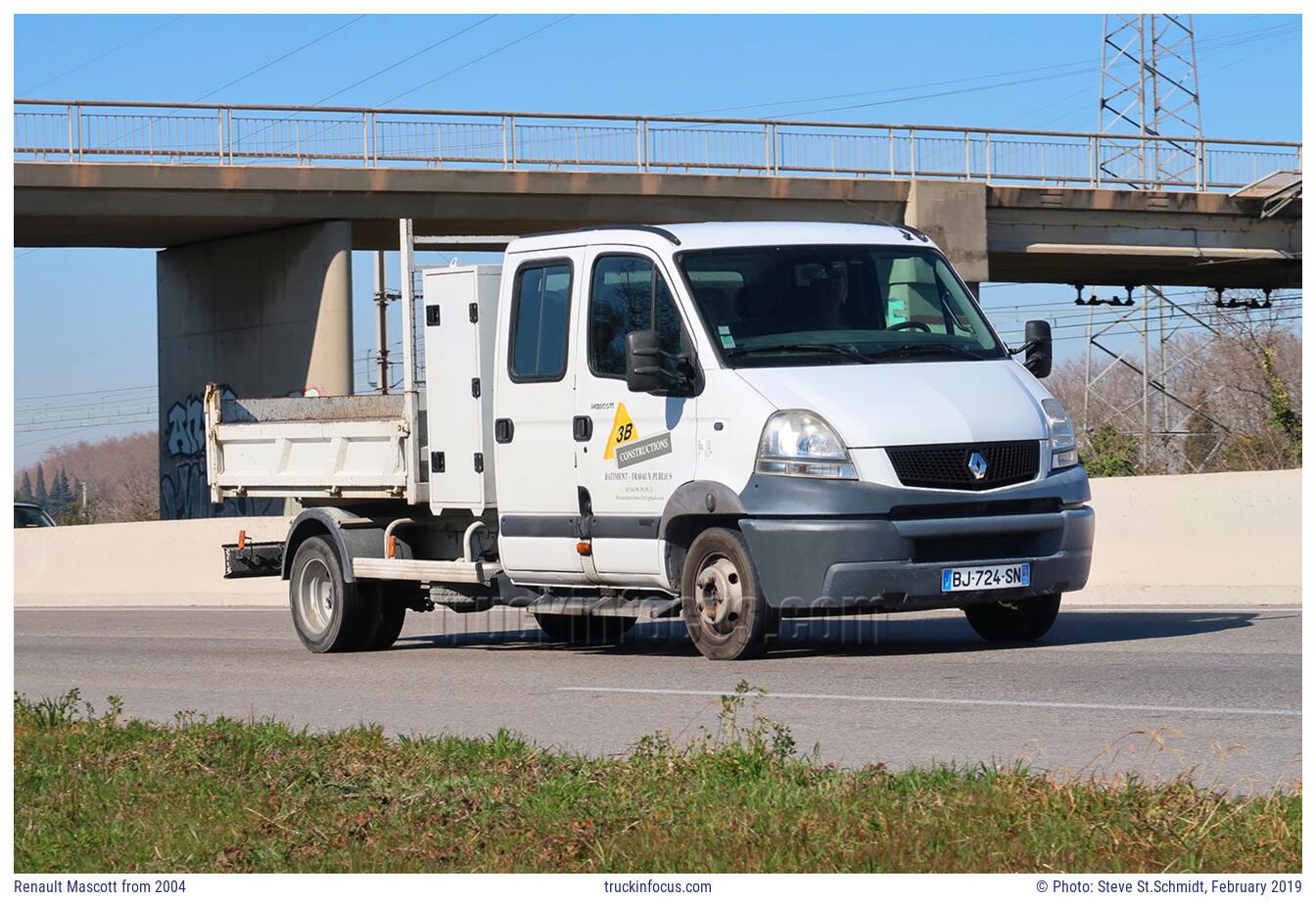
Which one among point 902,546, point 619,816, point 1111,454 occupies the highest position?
point 1111,454

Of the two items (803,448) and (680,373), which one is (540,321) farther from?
(803,448)

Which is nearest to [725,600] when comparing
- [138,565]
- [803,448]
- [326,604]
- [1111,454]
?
[803,448]

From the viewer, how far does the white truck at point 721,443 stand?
10812 millimetres

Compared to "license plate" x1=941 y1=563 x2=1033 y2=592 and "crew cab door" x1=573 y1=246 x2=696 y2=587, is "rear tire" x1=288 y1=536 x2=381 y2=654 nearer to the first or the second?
"crew cab door" x1=573 y1=246 x2=696 y2=587

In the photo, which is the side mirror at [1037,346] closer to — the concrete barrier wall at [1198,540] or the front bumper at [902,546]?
the front bumper at [902,546]

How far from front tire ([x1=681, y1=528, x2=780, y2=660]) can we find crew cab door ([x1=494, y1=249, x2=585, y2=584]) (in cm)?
100

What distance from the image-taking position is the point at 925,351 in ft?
37.9

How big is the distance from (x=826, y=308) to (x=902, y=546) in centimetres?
171

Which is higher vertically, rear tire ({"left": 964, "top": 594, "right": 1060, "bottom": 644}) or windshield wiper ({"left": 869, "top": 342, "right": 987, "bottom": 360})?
windshield wiper ({"left": 869, "top": 342, "right": 987, "bottom": 360})

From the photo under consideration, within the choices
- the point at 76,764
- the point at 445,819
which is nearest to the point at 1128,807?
the point at 445,819

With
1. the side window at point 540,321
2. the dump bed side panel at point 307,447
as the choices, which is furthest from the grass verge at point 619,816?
the dump bed side panel at point 307,447

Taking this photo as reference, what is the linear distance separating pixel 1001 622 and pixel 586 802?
6713 mm

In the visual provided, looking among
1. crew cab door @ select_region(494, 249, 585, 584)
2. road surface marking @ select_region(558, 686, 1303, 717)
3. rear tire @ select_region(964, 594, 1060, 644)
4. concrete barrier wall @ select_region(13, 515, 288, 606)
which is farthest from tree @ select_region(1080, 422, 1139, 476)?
road surface marking @ select_region(558, 686, 1303, 717)

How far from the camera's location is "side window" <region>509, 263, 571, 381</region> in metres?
12.2
